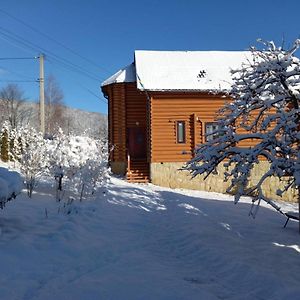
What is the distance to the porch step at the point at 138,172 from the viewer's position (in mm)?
18938

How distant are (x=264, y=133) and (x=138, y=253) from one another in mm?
3455

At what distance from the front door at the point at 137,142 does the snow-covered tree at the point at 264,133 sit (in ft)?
41.3

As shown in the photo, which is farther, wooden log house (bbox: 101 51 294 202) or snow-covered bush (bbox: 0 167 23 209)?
wooden log house (bbox: 101 51 294 202)

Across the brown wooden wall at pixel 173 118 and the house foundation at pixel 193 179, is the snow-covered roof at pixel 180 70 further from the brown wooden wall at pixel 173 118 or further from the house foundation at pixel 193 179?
the house foundation at pixel 193 179

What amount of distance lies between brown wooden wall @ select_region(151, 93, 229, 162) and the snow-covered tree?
10.2 metres

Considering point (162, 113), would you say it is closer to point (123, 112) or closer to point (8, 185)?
point (123, 112)

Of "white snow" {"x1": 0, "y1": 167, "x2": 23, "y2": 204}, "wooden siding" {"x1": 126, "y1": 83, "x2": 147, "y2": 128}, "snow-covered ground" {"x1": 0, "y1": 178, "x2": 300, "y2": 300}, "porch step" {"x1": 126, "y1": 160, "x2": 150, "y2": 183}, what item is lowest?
"snow-covered ground" {"x1": 0, "y1": 178, "x2": 300, "y2": 300}

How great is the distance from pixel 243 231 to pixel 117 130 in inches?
500

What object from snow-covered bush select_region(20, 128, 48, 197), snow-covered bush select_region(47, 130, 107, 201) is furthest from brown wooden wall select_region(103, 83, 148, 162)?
snow-covered bush select_region(20, 128, 48, 197)

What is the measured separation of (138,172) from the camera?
19609 mm

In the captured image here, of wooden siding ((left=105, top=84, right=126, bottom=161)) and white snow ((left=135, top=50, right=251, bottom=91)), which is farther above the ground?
white snow ((left=135, top=50, right=251, bottom=91))

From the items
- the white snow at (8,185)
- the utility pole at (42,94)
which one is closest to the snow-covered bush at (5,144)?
the utility pole at (42,94)

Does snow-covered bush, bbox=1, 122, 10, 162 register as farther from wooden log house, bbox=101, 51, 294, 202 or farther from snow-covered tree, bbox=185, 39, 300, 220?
snow-covered tree, bbox=185, 39, 300, 220

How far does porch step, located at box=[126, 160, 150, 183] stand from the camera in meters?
18.9
